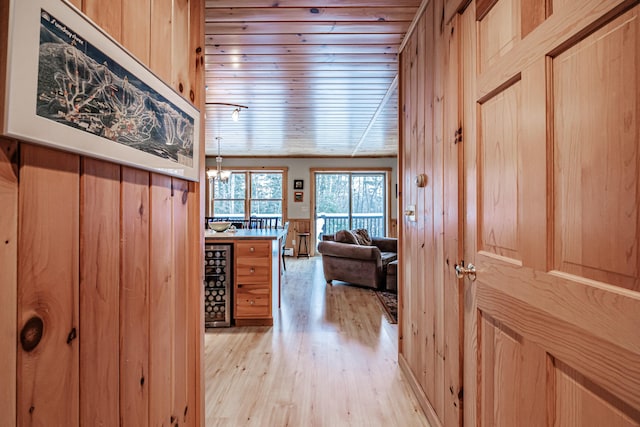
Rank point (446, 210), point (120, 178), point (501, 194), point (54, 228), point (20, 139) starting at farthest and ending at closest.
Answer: point (446, 210) → point (501, 194) → point (120, 178) → point (54, 228) → point (20, 139)

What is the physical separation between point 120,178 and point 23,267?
35 centimetres

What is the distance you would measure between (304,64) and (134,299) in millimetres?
2413

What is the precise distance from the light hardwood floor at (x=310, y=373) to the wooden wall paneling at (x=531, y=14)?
190cm

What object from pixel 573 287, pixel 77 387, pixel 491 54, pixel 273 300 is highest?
pixel 491 54

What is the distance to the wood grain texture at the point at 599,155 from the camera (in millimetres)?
626

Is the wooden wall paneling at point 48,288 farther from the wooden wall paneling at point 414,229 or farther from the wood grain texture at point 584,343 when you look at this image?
the wooden wall paneling at point 414,229

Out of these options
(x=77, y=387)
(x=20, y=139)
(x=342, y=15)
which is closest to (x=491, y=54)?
(x=342, y=15)

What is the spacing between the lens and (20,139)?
0.57 m

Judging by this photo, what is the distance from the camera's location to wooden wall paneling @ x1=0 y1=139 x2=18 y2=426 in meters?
0.57

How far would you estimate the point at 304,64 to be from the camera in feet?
8.98

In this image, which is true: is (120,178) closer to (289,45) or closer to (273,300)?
(289,45)

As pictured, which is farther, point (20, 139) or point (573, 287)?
point (573, 287)

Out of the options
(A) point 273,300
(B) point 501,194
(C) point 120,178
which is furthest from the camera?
(A) point 273,300

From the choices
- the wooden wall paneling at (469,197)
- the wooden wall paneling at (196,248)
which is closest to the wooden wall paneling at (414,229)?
the wooden wall paneling at (469,197)
